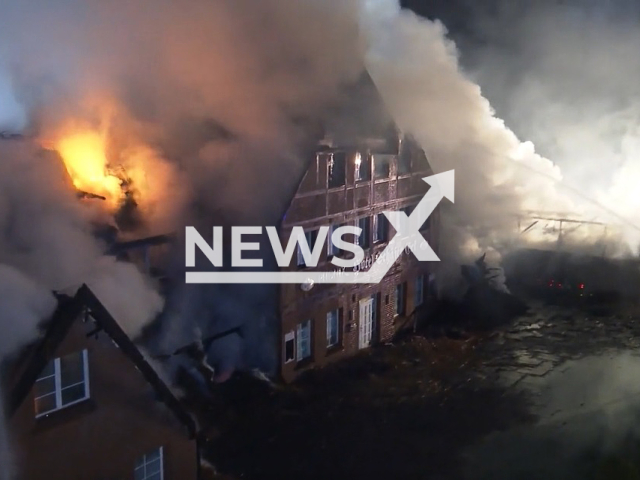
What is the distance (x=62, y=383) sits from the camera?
165 inches

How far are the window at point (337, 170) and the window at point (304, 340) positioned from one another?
155cm

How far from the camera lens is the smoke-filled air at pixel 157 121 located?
506cm

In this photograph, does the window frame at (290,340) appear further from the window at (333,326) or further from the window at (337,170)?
the window at (337,170)

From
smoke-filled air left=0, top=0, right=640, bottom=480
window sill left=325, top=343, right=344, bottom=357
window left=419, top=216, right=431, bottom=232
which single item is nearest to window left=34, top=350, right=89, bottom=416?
smoke-filled air left=0, top=0, right=640, bottom=480

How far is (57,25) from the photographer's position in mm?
6461

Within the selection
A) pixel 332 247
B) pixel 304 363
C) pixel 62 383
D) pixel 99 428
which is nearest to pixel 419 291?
pixel 332 247

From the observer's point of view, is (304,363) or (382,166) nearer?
(304,363)

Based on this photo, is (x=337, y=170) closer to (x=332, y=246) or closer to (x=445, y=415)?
(x=332, y=246)

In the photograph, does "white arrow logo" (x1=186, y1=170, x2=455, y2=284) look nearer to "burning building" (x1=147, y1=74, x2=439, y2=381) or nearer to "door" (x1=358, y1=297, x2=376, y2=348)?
"burning building" (x1=147, y1=74, x2=439, y2=381)

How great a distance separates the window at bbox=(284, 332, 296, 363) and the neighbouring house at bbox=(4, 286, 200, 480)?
2580mm

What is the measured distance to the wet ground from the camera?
5.88 meters

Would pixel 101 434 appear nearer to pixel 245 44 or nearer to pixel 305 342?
pixel 305 342

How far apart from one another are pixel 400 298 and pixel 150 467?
16.8 ft

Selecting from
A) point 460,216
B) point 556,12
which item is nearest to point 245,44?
point 460,216
